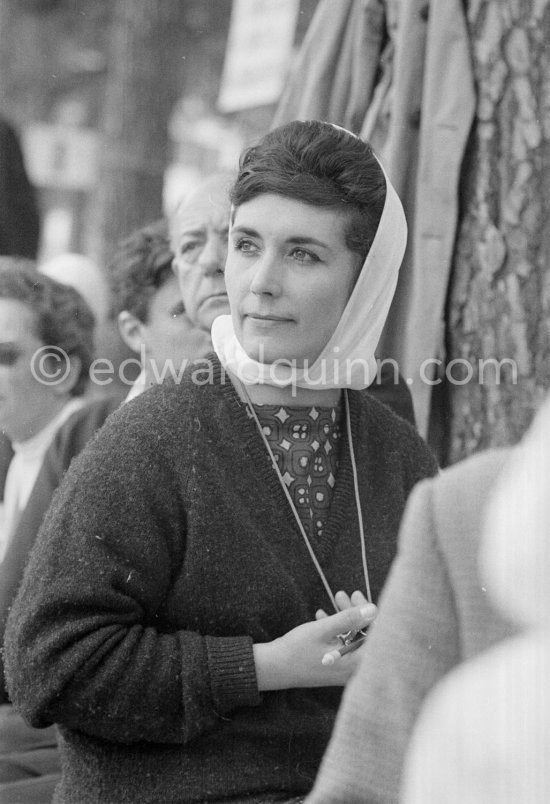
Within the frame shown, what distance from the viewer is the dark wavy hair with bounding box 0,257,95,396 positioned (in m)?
2.58

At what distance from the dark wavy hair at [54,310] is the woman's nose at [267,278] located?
0.95 metres

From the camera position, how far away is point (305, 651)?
5.46ft

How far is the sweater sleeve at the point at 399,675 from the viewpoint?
112 cm

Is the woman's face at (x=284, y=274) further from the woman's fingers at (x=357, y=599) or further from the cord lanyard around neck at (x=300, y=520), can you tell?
the woman's fingers at (x=357, y=599)

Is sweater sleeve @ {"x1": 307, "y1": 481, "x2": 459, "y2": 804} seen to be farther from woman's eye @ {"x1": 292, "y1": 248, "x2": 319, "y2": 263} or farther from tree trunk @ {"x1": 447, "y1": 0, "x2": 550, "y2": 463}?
tree trunk @ {"x1": 447, "y1": 0, "x2": 550, "y2": 463}

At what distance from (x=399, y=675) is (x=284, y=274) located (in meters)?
0.83

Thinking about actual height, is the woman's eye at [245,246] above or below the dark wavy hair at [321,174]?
below

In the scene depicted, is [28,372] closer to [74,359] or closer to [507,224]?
[74,359]

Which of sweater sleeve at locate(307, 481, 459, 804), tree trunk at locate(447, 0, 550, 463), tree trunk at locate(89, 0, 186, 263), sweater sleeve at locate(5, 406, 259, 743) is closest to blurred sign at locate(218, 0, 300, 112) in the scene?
tree trunk at locate(447, 0, 550, 463)

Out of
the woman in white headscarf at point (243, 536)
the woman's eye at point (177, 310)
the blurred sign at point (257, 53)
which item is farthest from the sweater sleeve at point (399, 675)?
the blurred sign at point (257, 53)

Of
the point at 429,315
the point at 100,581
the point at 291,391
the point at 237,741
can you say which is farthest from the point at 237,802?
the point at 429,315

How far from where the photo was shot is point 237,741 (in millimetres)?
1736

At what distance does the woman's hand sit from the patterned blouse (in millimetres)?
189
